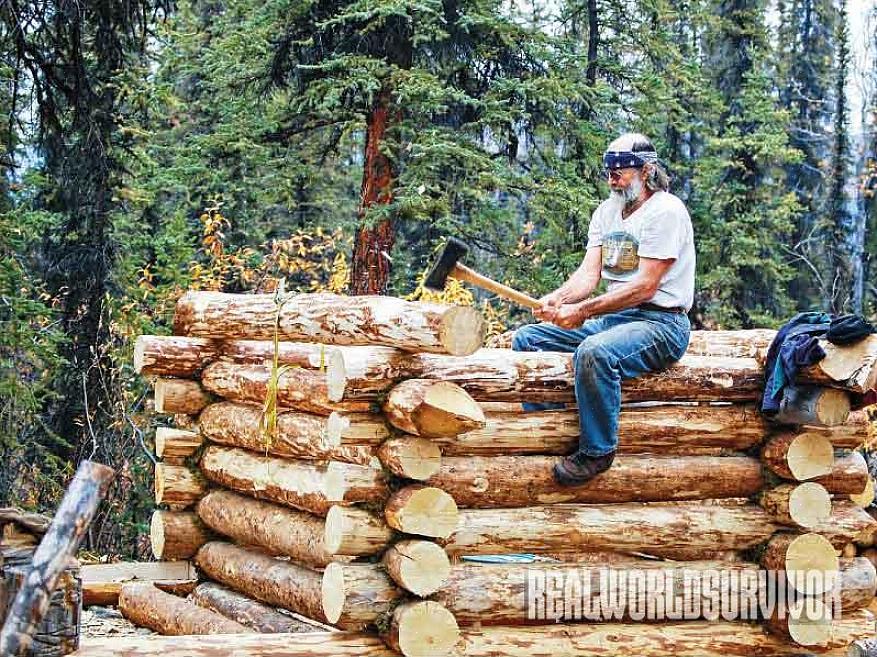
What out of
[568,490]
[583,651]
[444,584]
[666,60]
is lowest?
[583,651]

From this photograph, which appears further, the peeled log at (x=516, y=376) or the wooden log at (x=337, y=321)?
the peeled log at (x=516, y=376)

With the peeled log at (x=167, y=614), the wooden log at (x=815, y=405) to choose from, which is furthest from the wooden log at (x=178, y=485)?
the wooden log at (x=815, y=405)

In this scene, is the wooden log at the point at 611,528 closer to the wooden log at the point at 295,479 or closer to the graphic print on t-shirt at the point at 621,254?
the wooden log at the point at 295,479

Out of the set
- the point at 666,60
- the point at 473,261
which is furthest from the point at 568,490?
the point at 666,60

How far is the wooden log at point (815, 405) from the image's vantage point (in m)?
6.91

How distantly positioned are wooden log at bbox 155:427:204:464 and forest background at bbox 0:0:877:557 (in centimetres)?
164

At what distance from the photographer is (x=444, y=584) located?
6.71m

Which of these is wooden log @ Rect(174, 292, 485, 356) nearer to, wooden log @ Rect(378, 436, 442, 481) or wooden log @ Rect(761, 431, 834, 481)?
wooden log @ Rect(378, 436, 442, 481)

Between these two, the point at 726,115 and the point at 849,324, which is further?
the point at 726,115

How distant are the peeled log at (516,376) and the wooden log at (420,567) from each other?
896mm

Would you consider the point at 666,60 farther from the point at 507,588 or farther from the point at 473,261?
the point at 507,588

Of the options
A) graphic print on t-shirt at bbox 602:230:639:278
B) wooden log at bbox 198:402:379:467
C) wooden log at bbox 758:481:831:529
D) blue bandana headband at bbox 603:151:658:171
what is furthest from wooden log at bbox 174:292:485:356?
wooden log at bbox 758:481:831:529

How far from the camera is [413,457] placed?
21.3 feet

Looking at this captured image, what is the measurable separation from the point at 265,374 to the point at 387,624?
8.19ft
